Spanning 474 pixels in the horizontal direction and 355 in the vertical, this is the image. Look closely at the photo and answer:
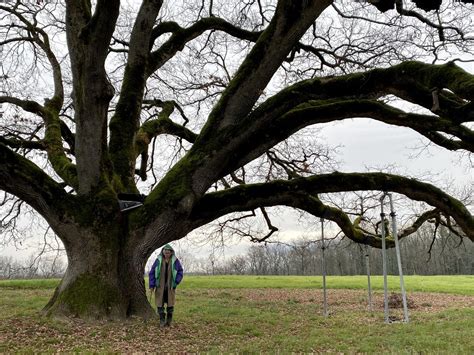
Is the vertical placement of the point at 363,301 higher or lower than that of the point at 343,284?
lower

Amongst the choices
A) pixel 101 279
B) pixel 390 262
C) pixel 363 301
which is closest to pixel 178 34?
pixel 101 279

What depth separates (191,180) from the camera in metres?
7.37

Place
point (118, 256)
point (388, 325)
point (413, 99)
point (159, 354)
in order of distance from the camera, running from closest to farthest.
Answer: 1. point (159, 354)
2. point (413, 99)
3. point (118, 256)
4. point (388, 325)

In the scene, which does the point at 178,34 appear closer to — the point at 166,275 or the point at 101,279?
the point at 166,275

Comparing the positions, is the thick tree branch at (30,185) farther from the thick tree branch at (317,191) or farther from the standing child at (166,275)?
the thick tree branch at (317,191)

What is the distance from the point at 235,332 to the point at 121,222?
9.44 feet

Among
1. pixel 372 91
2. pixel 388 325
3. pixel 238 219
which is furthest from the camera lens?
pixel 238 219

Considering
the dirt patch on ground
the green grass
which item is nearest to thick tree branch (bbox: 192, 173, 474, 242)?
the dirt patch on ground

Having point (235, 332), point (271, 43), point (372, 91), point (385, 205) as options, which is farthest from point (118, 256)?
point (385, 205)

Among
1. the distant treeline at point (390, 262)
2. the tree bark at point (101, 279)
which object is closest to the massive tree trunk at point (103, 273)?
the tree bark at point (101, 279)

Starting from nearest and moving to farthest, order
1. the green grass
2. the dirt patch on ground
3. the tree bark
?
the tree bark
the dirt patch on ground
the green grass

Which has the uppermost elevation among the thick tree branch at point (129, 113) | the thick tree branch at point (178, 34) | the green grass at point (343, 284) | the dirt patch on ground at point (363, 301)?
the thick tree branch at point (178, 34)

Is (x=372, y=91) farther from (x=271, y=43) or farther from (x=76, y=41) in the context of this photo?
(x=76, y=41)

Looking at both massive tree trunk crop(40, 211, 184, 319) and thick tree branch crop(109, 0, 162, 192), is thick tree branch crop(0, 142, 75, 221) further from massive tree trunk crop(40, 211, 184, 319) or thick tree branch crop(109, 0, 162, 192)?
thick tree branch crop(109, 0, 162, 192)
